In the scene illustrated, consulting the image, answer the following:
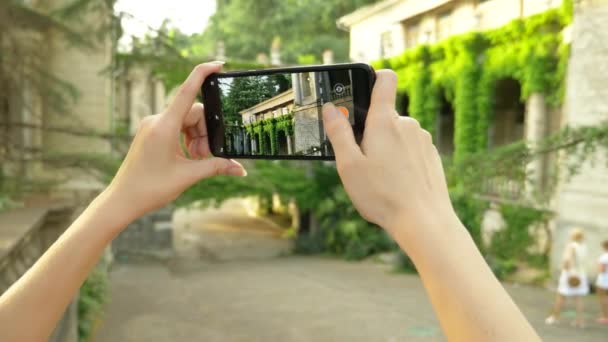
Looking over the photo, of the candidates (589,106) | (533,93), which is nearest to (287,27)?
(533,93)

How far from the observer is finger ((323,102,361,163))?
3.77 feet

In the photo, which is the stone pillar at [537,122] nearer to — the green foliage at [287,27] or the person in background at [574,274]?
the person in background at [574,274]

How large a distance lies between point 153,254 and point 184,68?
34.5 ft

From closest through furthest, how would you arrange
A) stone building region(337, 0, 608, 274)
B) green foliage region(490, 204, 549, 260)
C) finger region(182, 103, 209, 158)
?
finger region(182, 103, 209, 158)
stone building region(337, 0, 608, 274)
green foliage region(490, 204, 549, 260)

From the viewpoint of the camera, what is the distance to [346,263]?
17109mm

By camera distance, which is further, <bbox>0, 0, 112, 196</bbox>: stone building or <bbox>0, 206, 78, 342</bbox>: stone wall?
<bbox>0, 0, 112, 196</bbox>: stone building

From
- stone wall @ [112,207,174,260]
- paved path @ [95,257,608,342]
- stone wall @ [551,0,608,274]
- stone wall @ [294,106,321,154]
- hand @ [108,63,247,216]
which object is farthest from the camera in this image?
stone wall @ [112,207,174,260]

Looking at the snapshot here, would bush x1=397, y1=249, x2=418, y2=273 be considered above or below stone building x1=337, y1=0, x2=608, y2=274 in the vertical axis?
below

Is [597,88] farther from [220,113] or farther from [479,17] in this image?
[220,113]

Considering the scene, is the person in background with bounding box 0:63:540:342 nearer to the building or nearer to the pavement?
the pavement

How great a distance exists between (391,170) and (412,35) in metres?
18.9

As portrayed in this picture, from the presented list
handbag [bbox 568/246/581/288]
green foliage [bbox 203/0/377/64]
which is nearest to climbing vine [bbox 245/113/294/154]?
handbag [bbox 568/246/581/288]

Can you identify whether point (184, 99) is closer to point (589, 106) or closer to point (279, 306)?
point (279, 306)

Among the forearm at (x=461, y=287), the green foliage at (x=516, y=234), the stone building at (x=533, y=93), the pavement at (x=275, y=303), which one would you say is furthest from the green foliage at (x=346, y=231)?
the forearm at (x=461, y=287)
